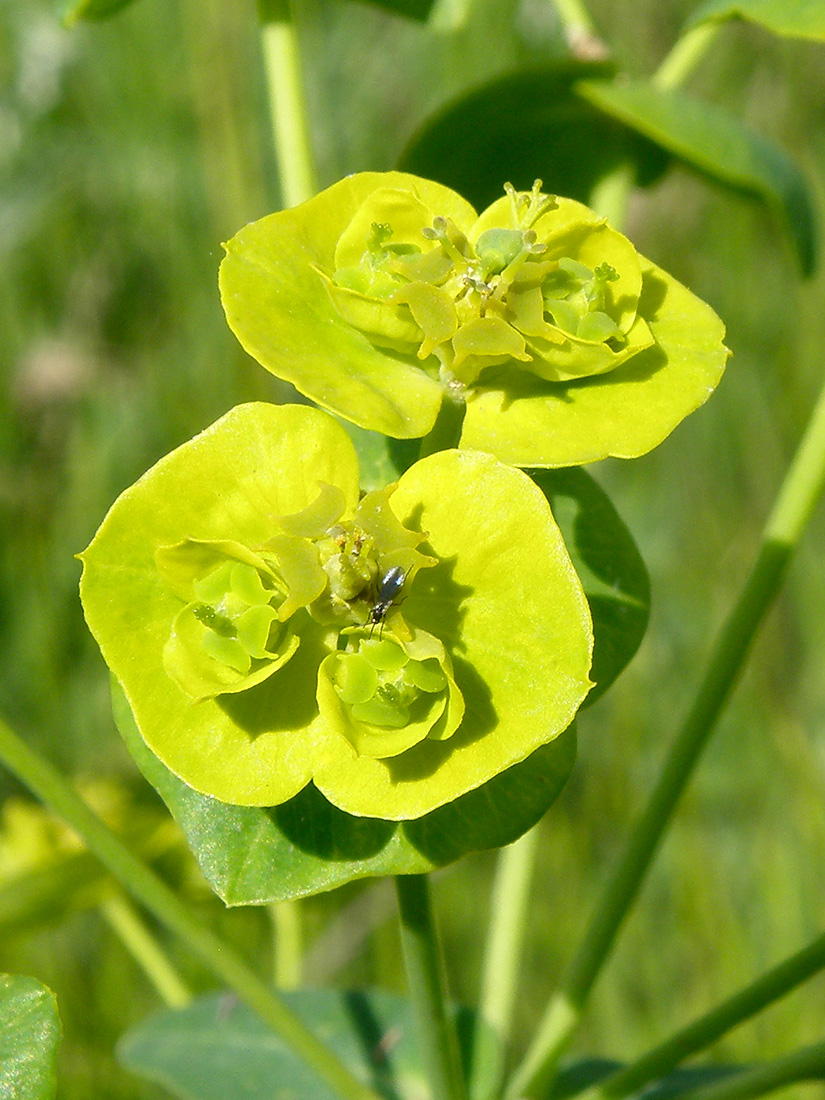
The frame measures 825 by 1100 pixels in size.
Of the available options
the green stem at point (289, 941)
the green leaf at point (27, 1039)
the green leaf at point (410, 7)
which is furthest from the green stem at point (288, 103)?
the green stem at point (289, 941)

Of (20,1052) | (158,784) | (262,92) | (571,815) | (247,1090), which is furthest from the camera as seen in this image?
(262,92)

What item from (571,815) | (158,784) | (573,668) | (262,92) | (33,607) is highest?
(573,668)

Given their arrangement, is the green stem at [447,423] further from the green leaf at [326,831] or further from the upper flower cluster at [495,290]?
the green leaf at [326,831]

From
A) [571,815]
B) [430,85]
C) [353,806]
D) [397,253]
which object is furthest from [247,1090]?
[430,85]

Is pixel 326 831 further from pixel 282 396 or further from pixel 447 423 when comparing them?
pixel 282 396

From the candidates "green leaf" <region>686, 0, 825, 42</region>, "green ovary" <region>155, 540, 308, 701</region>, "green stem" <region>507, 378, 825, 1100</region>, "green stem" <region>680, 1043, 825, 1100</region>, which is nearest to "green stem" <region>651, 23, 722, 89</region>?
"green leaf" <region>686, 0, 825, 42</region>

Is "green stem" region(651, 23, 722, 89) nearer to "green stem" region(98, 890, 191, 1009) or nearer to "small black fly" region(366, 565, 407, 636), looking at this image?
"small black fly" region(366, 565, 407, 636)

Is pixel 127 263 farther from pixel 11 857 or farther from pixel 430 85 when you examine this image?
pixel 11 857

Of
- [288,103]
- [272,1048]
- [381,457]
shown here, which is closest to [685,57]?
[288,103]
